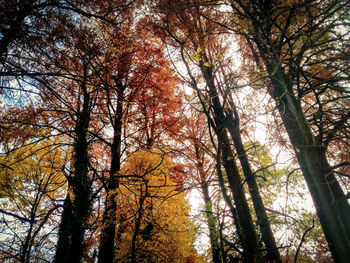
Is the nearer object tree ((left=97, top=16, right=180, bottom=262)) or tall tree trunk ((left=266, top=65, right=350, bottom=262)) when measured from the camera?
tall tree trunk ((left=266, top=65, right=350, bottom=262))

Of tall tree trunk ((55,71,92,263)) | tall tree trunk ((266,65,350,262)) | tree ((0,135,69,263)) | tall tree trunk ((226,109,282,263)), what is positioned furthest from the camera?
tall tree trunk ((226,109,282,263))

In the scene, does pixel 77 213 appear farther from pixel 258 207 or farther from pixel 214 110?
pixel 258 207

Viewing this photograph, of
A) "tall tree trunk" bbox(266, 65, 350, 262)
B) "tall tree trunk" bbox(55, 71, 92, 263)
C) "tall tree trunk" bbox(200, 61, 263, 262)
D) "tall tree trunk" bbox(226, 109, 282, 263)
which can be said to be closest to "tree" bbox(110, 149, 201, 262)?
"tall tree trunk" bbox(55, 71, 92, 263)

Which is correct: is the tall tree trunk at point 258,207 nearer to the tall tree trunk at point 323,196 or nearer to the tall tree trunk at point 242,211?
the tall tree trunk at point 242,211

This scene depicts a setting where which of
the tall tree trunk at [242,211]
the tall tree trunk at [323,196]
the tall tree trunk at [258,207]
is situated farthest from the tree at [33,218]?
the tall tree trunk at [258,207]

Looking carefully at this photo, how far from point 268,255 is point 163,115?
7441 millimetres

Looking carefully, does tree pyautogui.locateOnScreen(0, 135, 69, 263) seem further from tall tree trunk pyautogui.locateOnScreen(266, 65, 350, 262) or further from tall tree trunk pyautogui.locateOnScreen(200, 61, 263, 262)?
tall tree trunk pyautogui.locateOnScreen(266, 65, 350, 262)

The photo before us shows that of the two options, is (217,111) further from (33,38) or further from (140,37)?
(140,37)

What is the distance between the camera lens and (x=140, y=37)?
8.58 metres

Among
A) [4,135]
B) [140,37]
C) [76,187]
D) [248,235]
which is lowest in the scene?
[248,235]

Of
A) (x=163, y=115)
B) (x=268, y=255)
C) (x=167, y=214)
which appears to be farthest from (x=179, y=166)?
(x=268, y=255)

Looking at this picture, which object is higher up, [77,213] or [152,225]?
[152,225]

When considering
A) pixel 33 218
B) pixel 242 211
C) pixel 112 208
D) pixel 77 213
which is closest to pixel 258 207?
pixel 242 211

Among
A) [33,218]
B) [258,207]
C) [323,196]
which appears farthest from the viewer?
[258,207]
